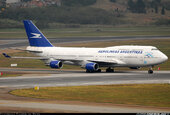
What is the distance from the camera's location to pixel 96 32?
155 meters

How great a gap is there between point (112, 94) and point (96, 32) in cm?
11044

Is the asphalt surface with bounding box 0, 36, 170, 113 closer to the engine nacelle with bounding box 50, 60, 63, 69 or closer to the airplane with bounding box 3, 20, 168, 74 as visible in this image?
the airplane with bounding box 3, 20, 168, 74

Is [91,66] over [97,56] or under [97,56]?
under

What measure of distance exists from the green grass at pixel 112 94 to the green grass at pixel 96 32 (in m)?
93.8

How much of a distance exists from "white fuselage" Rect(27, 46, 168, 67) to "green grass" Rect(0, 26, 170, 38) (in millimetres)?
67569

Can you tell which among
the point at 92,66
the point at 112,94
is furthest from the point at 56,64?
the point at 112,94

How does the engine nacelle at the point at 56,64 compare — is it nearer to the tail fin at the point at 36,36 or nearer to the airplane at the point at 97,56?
the airplane at the point at 97,56

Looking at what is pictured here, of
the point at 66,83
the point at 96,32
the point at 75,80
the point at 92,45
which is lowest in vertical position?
the point at 92,45

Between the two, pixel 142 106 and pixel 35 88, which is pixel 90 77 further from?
pixel 142 106

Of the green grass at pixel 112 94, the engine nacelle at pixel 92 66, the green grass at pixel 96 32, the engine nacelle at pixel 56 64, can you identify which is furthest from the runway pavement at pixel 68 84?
the green grass at pixel 96 32

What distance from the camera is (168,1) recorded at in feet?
550

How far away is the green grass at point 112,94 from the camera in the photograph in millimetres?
40975

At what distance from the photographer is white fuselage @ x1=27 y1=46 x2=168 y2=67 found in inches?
2625

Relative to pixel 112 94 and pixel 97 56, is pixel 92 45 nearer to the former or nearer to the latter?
pixel 97 56
